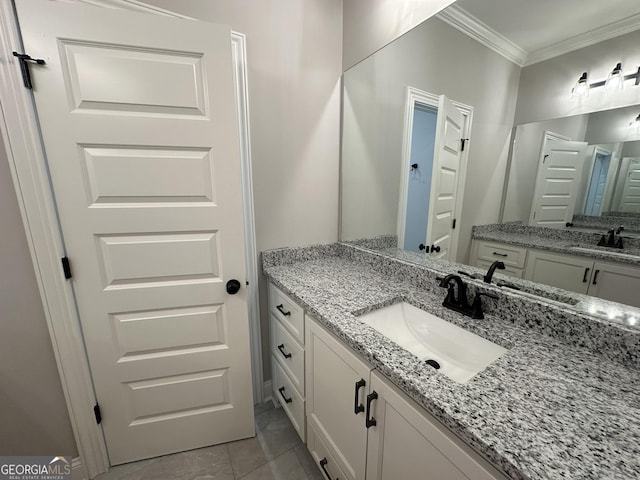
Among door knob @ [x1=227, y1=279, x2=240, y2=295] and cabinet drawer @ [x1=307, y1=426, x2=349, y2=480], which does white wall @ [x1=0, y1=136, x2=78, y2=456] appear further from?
cabinet drawer @ [x1=307, y1=426, x2=349, y2=480]

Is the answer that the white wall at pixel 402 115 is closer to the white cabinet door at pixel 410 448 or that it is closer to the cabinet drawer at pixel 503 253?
the cabinet drawer at pixel 503 253

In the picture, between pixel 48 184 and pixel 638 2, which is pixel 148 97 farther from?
pixel 638 2

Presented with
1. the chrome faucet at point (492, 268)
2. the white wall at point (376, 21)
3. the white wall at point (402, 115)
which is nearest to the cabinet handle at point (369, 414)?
the chrome faucet at point (492, 268)

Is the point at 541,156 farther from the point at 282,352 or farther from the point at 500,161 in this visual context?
the point at 282,352

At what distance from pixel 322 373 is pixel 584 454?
0.83 meters

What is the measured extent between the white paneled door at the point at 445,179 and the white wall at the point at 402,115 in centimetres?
6

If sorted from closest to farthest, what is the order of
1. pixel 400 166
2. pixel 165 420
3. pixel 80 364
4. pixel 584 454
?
pixel 584 454, pixel 80 364, pixel 165 420, pixel 400 166

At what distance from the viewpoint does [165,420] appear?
139 cm

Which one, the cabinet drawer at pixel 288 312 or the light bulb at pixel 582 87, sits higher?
the light bulb at pixel 582 87

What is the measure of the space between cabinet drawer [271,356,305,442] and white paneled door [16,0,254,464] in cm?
25

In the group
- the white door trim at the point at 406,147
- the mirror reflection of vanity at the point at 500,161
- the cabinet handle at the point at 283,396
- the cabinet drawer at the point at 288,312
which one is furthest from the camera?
the cabinet handle at the point at 283,396

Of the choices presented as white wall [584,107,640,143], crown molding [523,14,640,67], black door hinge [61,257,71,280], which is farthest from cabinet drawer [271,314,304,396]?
crown molding [523,14,640,67]

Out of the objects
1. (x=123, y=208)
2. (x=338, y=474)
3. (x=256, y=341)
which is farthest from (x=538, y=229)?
(x=123, y=208)

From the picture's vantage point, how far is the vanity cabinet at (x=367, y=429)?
2.09 feet
